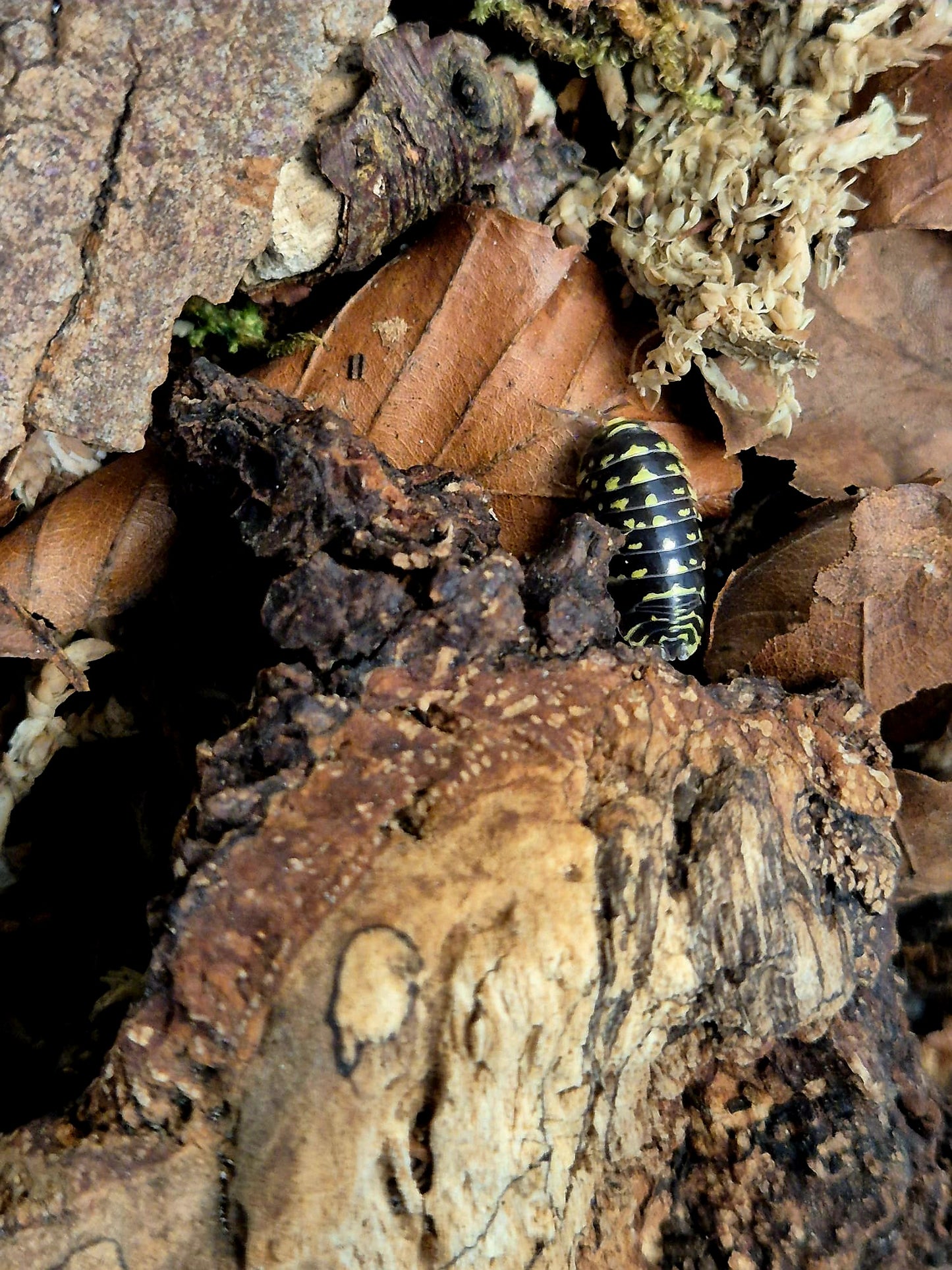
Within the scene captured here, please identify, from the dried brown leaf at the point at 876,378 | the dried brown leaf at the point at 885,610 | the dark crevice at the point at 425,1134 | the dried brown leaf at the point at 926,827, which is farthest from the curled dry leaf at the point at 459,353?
the dark crevice at the point at 425,1134

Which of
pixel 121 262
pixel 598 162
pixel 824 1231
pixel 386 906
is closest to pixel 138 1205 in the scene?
pixel 386 906

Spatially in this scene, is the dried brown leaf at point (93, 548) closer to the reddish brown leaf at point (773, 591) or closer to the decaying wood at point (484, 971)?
the decaying wood at point (484, 971)

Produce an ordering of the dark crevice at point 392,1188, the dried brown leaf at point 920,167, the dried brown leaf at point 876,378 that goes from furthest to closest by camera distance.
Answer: the dried brown leaf at point 876,378, the dried brown leaf at point 920,167, the dark crevice at point 392,1188

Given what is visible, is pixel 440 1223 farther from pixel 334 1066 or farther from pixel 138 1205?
pixel 138 1205

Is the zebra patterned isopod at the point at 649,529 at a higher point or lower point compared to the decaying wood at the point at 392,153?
lower

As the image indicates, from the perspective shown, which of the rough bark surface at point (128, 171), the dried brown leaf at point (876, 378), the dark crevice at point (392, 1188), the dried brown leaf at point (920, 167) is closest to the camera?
the dark crevice at point (392, 1188)

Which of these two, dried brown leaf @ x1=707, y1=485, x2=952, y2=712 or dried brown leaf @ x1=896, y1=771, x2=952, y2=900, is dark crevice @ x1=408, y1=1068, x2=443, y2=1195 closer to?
dried brown leaf @ x1=707, y1=485, x2=952, y2=712
